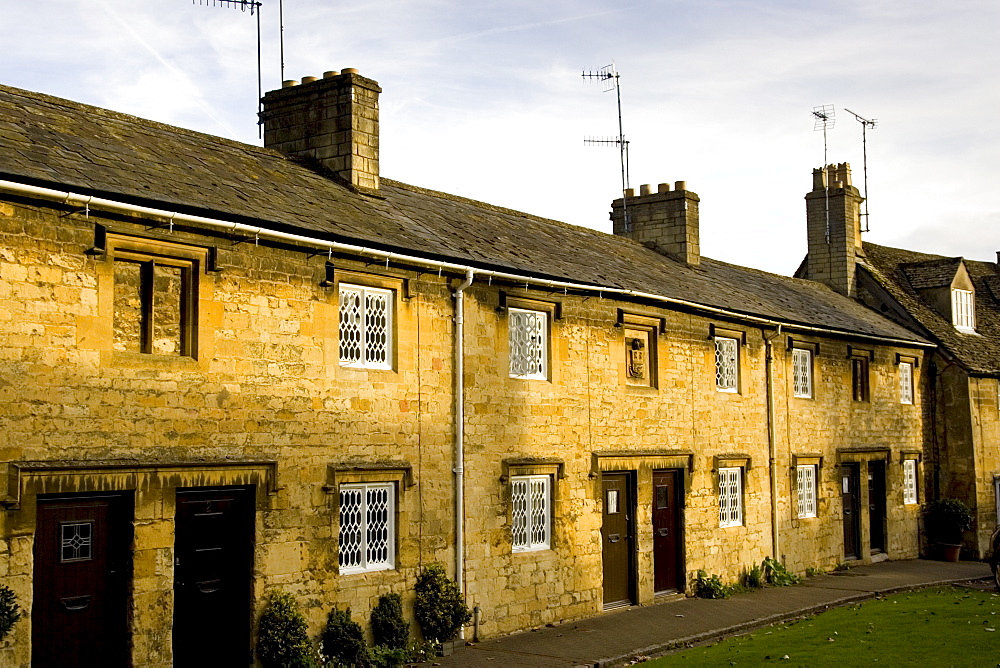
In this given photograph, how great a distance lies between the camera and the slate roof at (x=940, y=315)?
32.6 metres

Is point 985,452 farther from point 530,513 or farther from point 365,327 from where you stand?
point 365,327

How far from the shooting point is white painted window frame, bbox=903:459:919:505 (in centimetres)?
3095

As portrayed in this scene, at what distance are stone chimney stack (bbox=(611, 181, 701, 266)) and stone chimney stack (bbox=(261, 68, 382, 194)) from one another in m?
10.1

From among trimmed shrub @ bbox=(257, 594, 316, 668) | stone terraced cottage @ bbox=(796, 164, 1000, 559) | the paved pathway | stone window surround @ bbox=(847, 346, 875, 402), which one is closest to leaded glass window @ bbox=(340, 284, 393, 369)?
trimmed shrub @ bbox=(257, 594, 316, 668)

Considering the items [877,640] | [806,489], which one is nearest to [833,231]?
[806,489]

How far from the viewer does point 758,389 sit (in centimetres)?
2517

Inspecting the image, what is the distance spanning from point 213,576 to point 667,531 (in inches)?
411

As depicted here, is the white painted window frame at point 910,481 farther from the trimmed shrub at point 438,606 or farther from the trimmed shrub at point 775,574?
the trimmed shrub at point 438,606

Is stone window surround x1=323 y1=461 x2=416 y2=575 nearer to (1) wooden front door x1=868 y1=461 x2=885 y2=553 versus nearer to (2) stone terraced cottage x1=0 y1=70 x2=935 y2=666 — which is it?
(2) stone terraced cottage x1=0 y1=70 x2=935 y2=666

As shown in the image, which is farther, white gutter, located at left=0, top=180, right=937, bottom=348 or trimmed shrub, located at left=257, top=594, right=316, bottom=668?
trimmed shrub, located at left=257, top=594, right=316, bottom=668

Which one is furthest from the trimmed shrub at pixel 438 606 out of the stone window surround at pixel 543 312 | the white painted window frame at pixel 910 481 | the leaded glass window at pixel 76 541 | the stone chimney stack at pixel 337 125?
the white painted window frame at pixel 910 481

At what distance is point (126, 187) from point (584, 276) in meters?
9.11

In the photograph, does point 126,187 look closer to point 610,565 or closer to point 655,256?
point 610,565

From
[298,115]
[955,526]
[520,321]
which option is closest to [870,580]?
[955,526]
